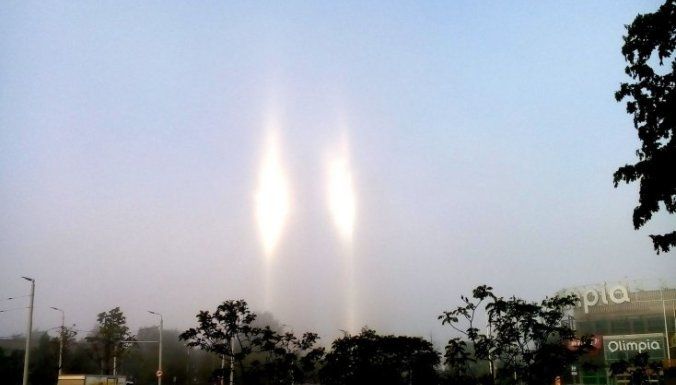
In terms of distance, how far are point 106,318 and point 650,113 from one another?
79270 mm

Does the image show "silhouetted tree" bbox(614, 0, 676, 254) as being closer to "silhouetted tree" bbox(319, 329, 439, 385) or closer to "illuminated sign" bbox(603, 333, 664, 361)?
"silhouetted tree" bbox(319, 329, 439, 385)

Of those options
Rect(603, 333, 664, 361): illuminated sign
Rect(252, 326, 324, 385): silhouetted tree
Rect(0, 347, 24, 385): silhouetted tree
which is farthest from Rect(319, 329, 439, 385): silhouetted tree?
Rect(603, 333, 664, 361): illuminated sign

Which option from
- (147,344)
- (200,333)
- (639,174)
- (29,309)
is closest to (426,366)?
(200,333)

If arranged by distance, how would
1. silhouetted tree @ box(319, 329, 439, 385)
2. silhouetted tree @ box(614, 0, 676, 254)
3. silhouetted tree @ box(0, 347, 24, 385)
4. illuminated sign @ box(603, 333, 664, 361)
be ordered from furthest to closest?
illuminated sign @ box(603, 333, 664, 361) → silhouetted tree @ box(0, 347, 24, 385) → silhouetted tree @ box(319, 329, 439, 385) → silhouetted tree @ box(614, 0, 676, 254)

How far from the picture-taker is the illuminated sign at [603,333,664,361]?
2938 inches

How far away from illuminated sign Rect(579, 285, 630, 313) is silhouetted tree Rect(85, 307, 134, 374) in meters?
63.0

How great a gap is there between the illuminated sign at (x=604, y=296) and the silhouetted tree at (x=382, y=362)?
67.7 meters

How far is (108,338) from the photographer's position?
260ft

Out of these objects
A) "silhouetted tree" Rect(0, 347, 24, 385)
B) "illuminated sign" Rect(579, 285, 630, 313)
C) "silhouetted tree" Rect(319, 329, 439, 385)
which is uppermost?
"illuminated sign" Rect(579, 285, 630, 313)

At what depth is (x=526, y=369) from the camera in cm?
1830

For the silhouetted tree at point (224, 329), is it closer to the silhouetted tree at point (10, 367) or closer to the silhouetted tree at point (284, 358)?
the silhouetted tree at point (284, 358)

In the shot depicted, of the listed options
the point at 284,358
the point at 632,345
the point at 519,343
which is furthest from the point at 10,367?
the point at 632,345

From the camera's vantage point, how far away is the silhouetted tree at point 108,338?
3095 inches

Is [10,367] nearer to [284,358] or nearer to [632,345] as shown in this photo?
[284,358]
